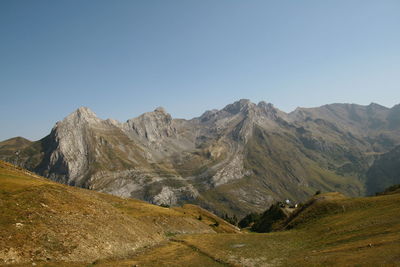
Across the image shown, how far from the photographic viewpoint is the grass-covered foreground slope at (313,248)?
34031mm

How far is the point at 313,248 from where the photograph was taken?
1793 inches

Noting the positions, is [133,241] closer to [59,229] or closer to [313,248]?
[59,229]

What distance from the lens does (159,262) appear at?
39.9 m

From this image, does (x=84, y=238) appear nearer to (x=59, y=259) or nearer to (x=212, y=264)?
(x=59, y=259)

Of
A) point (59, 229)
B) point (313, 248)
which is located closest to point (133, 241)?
point (59, 229)

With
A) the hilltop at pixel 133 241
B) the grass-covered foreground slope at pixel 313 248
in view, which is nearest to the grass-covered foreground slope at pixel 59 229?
the hilltop at pixel 133 241

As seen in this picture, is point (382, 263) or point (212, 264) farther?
point (212, 264)

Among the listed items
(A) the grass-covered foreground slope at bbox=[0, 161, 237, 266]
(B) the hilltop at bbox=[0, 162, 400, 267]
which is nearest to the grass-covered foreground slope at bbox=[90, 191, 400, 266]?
(B) the hilltop at bbox=[0, 162, 400, 267]

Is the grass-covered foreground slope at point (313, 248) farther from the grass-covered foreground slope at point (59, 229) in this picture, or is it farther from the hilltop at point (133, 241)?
the grass-covered foreground slope at point (59, 229)

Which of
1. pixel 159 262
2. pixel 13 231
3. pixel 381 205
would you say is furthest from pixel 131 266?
pixel 381 205

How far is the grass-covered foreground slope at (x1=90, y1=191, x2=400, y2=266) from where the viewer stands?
34031 millimetres

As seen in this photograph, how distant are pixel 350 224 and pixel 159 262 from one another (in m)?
38.0

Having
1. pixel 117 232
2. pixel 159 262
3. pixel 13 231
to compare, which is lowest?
pixel 159 262

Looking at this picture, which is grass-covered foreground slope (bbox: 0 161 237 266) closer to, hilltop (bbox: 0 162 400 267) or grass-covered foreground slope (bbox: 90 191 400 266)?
hilltop (bbox: 0 162 400 267)
